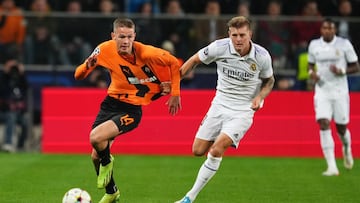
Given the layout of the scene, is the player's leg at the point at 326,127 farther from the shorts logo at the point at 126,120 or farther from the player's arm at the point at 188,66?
the shorts logo at the point at 126,120

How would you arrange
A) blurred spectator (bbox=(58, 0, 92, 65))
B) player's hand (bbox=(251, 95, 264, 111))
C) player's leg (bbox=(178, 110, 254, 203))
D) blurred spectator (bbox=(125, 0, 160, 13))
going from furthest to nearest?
1. blurred spectator (bbox=(125, 0, 160, 13))
2. blurred spectator (bbox=(58, 0, 92, 65))
3. player's leg (bbox=(178, 110, 254, 203))
4. player's hand (bbox=(251, 95, 264, 111))

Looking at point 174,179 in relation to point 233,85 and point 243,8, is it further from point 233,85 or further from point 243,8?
point 243,8

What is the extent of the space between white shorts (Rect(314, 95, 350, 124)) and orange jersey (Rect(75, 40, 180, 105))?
194 inches

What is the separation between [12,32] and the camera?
777 inches

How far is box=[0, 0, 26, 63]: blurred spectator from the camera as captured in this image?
19656mm

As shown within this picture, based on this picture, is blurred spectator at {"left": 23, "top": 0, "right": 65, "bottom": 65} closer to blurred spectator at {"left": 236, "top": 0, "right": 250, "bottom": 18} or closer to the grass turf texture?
the grass turf texture

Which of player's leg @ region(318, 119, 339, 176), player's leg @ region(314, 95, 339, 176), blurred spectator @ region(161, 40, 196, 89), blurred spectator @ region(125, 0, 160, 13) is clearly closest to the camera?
player's leg @ region(318, 119, 339, 176)

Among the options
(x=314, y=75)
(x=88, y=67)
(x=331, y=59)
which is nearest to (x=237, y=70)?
(x=88, y=67)

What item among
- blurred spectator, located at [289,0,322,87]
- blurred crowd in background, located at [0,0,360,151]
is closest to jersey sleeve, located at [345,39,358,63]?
blurred crowd in background, located at [0,0,360,151]

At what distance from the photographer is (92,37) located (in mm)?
19453

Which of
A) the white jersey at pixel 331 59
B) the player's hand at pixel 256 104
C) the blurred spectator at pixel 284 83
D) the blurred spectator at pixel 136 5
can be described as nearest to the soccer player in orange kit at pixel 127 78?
the player's hand at pixel 256 104

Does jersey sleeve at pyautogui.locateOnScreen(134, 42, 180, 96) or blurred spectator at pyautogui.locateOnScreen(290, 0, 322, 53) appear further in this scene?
blurred spectator at pyautogui.locateOnScreen(290, 0, 322, 53)

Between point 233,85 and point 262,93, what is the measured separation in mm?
484

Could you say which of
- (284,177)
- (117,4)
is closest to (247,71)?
(284,177)
